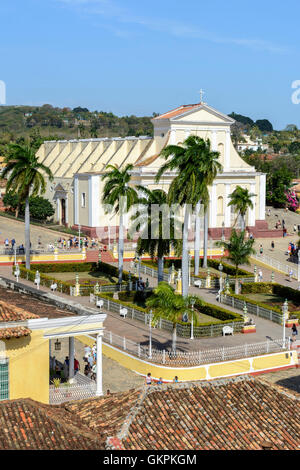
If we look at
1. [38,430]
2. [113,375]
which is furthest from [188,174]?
[38,430]

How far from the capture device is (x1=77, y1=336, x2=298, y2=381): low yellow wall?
83.9ft

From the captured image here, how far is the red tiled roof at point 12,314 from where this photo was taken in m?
18.6

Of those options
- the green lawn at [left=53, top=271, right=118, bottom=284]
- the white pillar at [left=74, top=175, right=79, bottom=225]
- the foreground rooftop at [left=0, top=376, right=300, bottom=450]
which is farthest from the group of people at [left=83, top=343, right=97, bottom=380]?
the white pillar at [left=74, top=175, right=79, bottom=225]

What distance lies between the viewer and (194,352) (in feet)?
86.6

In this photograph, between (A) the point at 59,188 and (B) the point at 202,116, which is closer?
(B) the point at 202,116

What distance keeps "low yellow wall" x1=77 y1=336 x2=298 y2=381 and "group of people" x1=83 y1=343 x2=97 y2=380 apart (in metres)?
1.38

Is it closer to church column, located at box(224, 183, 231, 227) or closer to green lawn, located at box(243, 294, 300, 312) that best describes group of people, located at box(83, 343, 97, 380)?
green lawn, located at box(243, 294, 300, 312)

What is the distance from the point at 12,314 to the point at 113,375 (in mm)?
8481

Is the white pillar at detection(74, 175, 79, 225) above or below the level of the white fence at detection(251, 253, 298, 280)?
above

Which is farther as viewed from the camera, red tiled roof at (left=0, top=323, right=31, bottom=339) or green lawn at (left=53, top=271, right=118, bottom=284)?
green lawn at (left=53, top=271, right=118, bottom=284)

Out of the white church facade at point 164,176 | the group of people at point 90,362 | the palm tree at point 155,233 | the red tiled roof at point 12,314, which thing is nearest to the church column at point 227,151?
the white church facade at point 164,176

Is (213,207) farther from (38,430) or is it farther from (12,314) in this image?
(38,430)

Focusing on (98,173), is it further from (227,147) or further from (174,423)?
(174,423)
